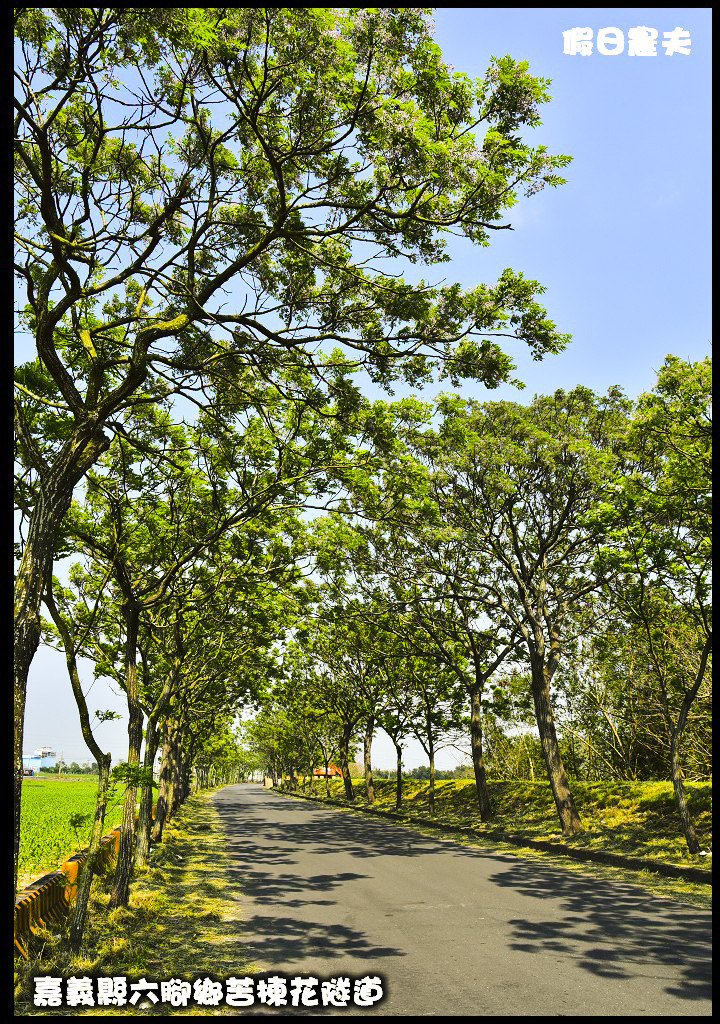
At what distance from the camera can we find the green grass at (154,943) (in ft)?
20.1

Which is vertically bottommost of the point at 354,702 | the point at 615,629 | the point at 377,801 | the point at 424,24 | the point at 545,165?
the point at 377,801

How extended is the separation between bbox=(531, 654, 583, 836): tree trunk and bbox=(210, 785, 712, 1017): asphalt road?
325 cm

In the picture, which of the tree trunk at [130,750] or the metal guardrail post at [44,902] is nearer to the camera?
the metal guardrail post at [44,902]

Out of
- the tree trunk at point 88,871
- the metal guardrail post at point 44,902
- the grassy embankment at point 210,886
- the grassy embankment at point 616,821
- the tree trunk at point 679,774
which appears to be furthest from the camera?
the tree trunk at point 679,774

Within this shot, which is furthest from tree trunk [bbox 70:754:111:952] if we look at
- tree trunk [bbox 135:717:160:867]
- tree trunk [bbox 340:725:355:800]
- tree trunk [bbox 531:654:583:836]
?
tree trunk [bbox 340:725:355:800]

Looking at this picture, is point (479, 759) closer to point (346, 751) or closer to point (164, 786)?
point (164, 786)

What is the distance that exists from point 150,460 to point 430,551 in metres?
12.1

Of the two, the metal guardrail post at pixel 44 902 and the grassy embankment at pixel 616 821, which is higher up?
the metal guardrail post at pixel 44 902

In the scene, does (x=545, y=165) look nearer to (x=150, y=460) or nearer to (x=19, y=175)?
(x=19, y=175)

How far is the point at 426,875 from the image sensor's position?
13523 millimetres

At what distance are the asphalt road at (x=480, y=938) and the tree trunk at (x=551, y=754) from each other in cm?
325

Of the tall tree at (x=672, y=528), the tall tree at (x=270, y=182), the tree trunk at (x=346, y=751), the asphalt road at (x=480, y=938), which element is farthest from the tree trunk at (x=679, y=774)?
the tree trunk at (x=346, y=751)

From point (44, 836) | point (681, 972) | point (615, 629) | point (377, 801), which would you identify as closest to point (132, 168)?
point (681, 972)

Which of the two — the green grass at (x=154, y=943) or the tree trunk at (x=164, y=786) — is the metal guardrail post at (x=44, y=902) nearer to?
the green grass at (x=154, y=943)
